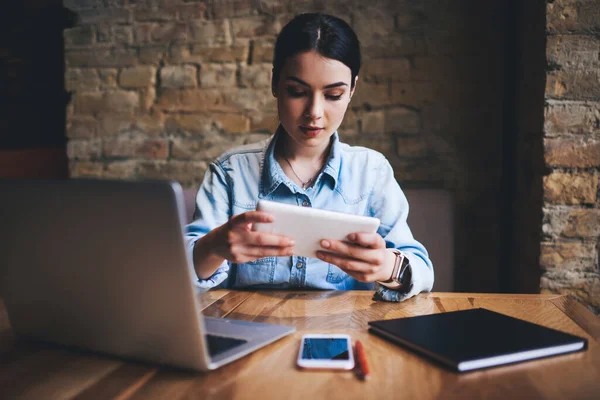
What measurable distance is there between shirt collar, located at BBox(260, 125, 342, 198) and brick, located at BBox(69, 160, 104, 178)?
1.08m

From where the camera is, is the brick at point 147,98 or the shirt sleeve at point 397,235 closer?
the shirt sleeve at point 397,235

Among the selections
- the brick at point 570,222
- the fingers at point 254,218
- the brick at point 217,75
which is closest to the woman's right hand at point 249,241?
the fingers at point 254,218

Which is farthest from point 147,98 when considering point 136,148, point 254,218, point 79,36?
point 254,218

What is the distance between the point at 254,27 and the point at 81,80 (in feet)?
2.72

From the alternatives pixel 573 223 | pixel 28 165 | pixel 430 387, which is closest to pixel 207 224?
pixel 430 387

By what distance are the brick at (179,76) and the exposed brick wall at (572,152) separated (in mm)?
1360

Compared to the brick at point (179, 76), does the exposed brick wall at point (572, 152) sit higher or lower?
lower

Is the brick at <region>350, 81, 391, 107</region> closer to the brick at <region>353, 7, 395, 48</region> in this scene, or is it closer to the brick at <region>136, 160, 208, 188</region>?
the brick at <region>353, 7, 395, 48</region>

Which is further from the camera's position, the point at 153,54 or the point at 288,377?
the point at 153,54

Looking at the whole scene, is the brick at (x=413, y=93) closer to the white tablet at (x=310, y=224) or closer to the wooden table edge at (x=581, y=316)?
the wooden table edge at (x=581, y=316)

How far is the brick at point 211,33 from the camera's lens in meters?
2.03

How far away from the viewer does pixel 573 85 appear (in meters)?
1.46

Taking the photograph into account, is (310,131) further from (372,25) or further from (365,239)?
(372,25)

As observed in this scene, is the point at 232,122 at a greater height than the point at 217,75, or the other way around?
the point at 217,75
